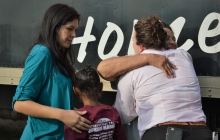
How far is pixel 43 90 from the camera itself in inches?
68.2

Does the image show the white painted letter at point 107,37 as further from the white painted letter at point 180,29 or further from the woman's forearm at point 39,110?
the woman's forearm at point 39,110

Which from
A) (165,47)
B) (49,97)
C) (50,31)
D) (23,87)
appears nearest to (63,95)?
(49,97)

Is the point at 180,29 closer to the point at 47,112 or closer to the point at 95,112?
the point at 95,112

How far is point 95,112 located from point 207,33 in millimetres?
1236

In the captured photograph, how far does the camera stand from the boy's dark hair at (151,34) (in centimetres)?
202

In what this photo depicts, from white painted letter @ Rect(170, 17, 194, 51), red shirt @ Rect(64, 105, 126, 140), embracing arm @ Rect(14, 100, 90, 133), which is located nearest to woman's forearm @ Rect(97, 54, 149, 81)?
red shirt @ Rect(64, 105, 126, 140)

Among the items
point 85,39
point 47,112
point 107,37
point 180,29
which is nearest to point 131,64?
point 47,112

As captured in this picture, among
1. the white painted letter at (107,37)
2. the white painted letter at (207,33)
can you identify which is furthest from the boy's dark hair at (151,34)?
the white painted letter at (107,37)

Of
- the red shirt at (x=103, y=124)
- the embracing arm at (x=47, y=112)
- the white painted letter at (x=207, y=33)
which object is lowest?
the red shirt at (x=103, y=124)

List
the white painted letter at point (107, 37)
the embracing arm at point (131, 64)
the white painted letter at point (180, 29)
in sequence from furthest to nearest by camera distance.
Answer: the white painted letter at point (107, 37) → the white painted letter at point (180, 29) → the embracing arm at point (131, 64)

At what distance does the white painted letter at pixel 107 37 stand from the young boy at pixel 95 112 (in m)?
1.02

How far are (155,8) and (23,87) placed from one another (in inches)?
65.2

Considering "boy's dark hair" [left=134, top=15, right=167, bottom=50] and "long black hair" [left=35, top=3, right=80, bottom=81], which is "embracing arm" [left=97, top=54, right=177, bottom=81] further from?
"long black hair" [left=35, top=3, right=80, bottom=81]

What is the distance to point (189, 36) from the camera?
9.45ft
